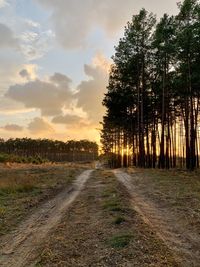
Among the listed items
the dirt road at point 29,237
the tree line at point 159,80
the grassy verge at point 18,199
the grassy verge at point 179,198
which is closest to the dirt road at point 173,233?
the grassy verge at point 179,198

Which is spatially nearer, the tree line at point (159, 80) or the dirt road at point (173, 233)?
the dirt road at point (173, 233)

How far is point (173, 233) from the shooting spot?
1188 cm

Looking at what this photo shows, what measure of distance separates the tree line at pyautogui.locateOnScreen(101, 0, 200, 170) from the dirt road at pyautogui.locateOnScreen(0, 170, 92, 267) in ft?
82.7

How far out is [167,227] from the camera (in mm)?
12703

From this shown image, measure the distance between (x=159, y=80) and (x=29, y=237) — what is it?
40.9 meters

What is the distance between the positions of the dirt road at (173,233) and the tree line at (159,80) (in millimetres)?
24266

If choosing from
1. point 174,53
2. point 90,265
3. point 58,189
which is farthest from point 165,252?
point 174,53

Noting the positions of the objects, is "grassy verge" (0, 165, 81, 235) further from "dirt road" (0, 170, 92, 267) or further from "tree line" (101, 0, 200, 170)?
"tree line" (101, 0, 200, 170)

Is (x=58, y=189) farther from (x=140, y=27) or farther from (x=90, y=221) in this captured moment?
(x=140, y=27)

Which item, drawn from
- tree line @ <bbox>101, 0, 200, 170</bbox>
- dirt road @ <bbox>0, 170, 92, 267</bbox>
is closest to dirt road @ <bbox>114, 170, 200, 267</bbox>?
dirt road @ <bbox>0, 170, 92, 267</bbox>

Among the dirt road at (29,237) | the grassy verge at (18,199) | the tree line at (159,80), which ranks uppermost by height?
the tree line at (159,80)

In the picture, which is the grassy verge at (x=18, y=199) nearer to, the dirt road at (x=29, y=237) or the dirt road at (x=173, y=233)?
the dirt road at (x=29, y=237)

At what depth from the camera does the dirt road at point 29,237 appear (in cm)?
976

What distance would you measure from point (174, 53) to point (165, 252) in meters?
35.7
